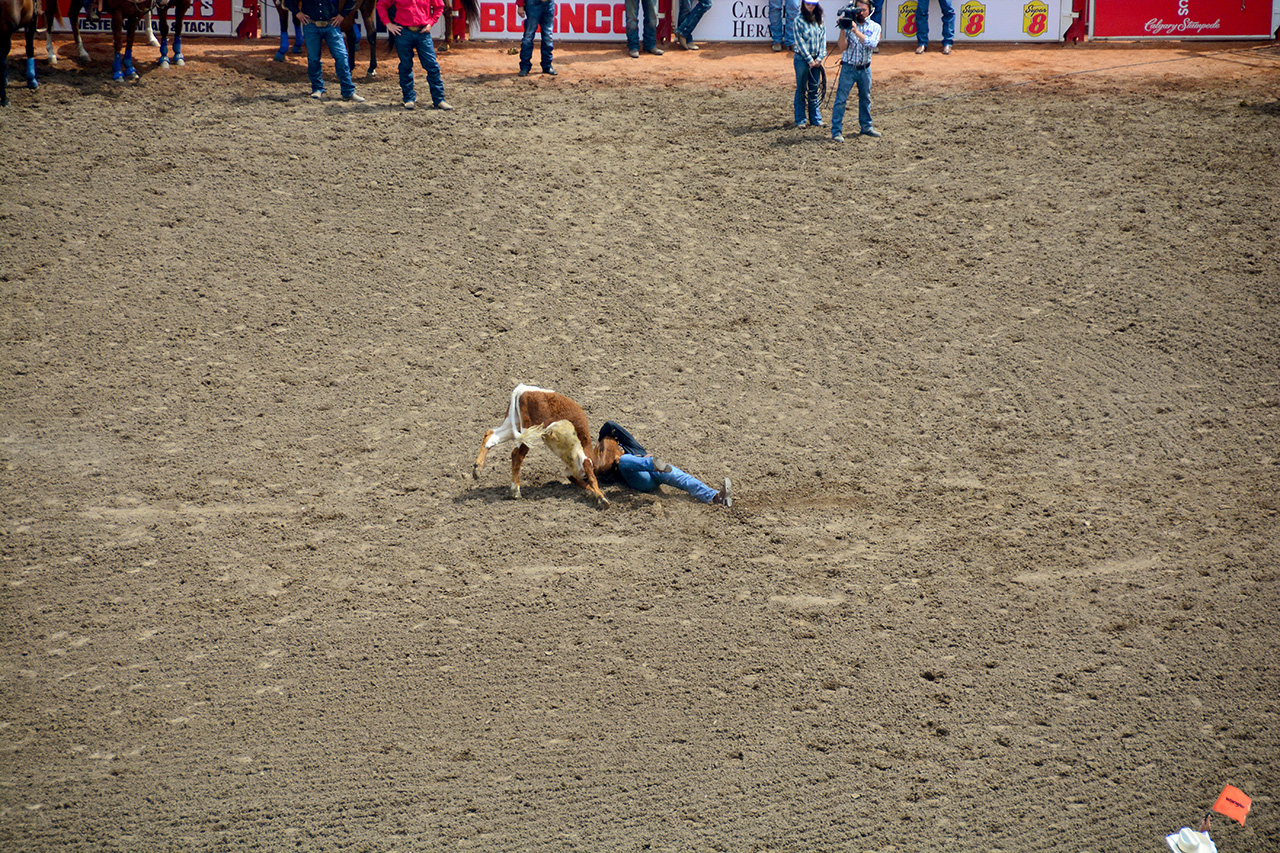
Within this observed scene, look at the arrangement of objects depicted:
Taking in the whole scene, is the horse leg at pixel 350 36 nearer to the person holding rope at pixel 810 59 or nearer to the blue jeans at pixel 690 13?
the blue jeans at pixel 690 13

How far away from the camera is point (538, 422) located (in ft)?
30.7

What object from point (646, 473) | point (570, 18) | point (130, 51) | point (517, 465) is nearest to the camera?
point (517, 465)

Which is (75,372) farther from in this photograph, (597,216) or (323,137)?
(597,216)

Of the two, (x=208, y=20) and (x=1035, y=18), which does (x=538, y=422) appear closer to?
(x=208, y=20)

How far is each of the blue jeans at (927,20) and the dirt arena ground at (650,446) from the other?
654 millimetres

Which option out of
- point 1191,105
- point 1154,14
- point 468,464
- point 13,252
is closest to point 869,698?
point 468,464

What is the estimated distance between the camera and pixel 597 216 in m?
14.6

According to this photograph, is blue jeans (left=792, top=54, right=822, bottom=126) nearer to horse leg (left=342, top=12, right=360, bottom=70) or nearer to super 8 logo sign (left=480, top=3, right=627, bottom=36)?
super 8 logo sign (left=480, top=3, right=627, bottom=36)

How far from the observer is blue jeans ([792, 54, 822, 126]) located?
16.0m

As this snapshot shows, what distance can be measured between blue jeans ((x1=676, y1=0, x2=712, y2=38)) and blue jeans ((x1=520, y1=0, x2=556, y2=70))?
98.4 inches

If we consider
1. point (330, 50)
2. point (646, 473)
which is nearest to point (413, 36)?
point (330, 50)

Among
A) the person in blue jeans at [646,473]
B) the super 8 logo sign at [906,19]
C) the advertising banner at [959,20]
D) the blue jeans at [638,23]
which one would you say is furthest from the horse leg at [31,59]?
the super 8 logo sign at [906,19]

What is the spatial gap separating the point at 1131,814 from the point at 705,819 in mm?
2787

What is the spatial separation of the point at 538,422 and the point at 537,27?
37.0 feet
